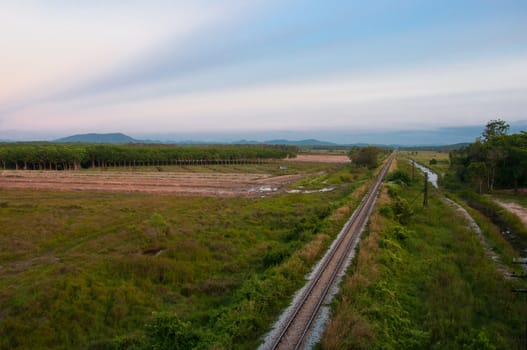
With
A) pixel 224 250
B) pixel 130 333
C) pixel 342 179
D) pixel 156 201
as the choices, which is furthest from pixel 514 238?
pixel 342 179

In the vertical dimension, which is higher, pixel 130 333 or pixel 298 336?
pixel 298 336

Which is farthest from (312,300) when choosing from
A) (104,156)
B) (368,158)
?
(104,156)

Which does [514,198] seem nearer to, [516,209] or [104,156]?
[516,209]

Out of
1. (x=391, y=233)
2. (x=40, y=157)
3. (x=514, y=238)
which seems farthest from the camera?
(x=40, y=157)

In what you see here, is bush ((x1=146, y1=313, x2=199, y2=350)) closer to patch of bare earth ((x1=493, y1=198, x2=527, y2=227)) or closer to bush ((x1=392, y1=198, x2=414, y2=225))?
bush ((x1=392, y1=198, x2=414, y2=225))

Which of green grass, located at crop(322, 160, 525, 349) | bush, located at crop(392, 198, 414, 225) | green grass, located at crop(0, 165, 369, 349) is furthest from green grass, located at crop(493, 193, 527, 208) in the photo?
green grass, located at crop(0, 165, 369, 349)

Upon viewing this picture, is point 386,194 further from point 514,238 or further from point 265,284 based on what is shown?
point 265,284

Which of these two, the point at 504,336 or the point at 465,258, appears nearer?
the point at 504,336
